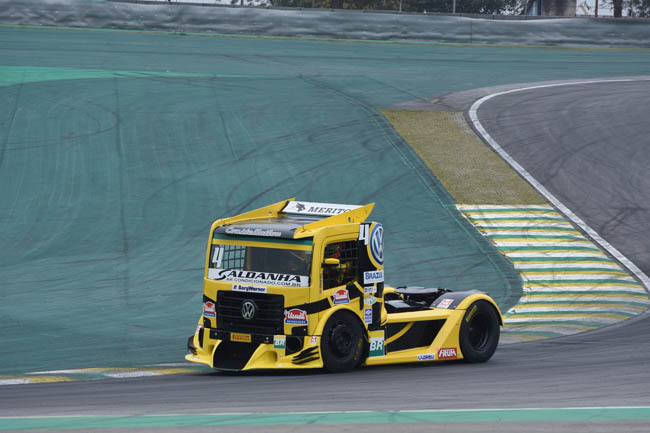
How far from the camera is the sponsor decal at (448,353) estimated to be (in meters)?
12.6

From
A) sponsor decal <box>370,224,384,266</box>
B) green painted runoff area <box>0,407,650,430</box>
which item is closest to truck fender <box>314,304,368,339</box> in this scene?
sponsor decal <box>370,224,384,266</box>

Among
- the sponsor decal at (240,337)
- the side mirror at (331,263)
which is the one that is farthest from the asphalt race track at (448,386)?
the side mirror at (331,263)

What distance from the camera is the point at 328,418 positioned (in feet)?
26.0

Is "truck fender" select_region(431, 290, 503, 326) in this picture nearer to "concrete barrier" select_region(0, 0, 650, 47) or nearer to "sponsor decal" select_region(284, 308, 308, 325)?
"sponsor decal" select_region(284, 308, 308, 325)

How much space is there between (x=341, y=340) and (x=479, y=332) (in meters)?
2.68

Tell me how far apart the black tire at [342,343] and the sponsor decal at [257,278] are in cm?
68

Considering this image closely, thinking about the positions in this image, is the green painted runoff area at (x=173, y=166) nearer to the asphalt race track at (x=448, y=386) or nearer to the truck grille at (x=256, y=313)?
the asphalt race track at (x=448, y=386)

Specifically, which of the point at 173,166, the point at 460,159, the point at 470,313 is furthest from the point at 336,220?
the point at 460,159

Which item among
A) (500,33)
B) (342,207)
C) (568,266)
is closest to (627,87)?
(500,33)

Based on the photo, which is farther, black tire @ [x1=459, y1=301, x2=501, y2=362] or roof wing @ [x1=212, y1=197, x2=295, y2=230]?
black tire @ [x1=459, y1=301, x2=501, y2=362]

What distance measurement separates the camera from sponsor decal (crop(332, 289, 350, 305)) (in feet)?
38.0

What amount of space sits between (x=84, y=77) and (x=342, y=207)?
A: 75.5ft

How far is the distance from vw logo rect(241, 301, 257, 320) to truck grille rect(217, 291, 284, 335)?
30 millimetres

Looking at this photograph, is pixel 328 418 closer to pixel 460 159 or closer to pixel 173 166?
pixel 173 166
